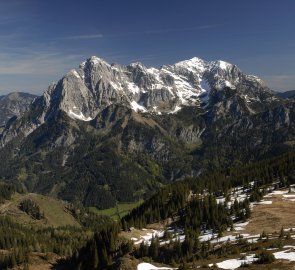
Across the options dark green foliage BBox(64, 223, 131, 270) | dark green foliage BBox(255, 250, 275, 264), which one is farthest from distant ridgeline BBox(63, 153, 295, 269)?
dark green foliage BBox(255, 250, 275, 264)

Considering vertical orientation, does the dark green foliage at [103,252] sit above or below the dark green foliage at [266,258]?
below

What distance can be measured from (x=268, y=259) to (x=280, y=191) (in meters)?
99.3

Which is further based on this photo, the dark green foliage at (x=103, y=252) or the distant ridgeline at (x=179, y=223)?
the dark green foliage at (x=103, y=252)

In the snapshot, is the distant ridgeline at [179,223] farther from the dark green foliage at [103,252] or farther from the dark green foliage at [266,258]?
the dark green foliage at [266,258]

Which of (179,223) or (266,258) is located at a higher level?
(266,258)

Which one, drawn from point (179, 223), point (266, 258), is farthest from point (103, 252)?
point (266, 258)

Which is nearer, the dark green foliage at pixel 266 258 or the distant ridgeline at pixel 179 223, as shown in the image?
the dark green foliage at pixel 266 258

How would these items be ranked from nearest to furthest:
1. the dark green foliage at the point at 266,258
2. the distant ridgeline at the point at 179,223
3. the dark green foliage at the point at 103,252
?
the dark green foliage at the point at 266,258, the distant ridgeline at the point at 179,223, the dark green foliage at the point at 103,252

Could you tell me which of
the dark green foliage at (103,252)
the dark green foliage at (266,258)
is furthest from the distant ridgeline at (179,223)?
the dark green foliage at (266,258)

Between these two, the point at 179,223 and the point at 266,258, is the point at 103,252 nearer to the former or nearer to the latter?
the point at 179,223

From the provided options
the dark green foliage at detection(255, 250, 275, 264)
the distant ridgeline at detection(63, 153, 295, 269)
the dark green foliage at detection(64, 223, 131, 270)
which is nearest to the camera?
the dark green foliage at detection(255, 250, 275, 264)

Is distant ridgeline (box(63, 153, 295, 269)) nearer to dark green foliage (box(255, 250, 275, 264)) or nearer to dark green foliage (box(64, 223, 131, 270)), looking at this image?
dark green foliage (box(64, 223, 131, 270))

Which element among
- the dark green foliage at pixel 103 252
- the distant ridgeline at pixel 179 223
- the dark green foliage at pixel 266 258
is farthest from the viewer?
the dark green foliage at pixel 103 252

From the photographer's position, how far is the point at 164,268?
92500 millimetres
